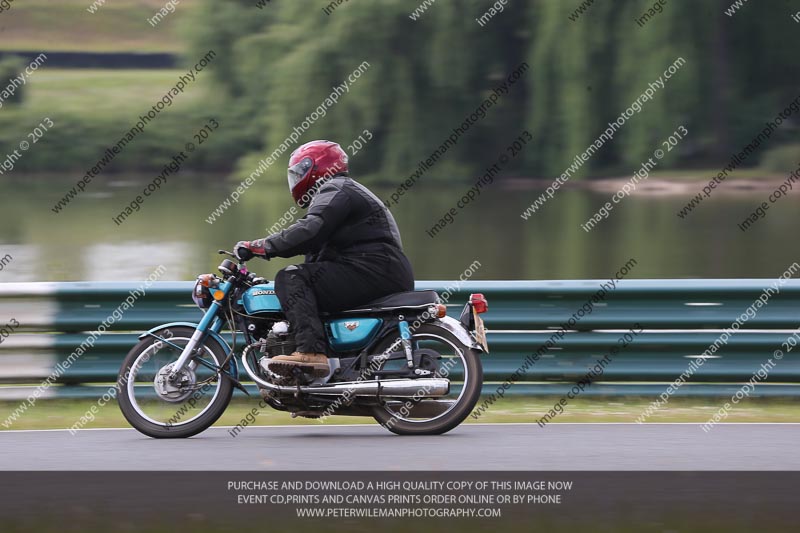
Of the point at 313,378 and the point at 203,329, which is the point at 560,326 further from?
the point at 203,329

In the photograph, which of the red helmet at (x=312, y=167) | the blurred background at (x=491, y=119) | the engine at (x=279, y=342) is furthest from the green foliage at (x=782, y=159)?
the engine at (x=279, y=342)

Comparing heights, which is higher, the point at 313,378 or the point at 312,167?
the point at 312,167

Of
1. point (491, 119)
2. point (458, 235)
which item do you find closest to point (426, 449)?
point (458, 235)

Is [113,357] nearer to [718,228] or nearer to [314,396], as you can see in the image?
[314,396]

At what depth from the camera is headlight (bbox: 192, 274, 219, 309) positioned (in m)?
6.73

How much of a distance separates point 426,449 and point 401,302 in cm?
89

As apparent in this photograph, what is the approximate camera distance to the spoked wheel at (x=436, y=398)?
662cm

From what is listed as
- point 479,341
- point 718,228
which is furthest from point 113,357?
point 718,228

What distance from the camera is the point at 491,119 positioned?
Result: 35.9 m

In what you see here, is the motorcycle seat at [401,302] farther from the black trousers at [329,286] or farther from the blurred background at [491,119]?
the blurred background at [491,119]

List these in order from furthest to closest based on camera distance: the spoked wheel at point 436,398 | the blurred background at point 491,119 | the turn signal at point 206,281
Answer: the blurred background at point 491,119, the turn signal at point 206,281, the spoked wheel at point 436,398

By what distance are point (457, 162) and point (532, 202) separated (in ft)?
12.3

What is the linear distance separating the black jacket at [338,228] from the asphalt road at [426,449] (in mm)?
1028

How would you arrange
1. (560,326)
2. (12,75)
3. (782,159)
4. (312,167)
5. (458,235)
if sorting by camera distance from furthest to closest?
(12,75), (782,159), (458,235), (560,326), (312,167)
